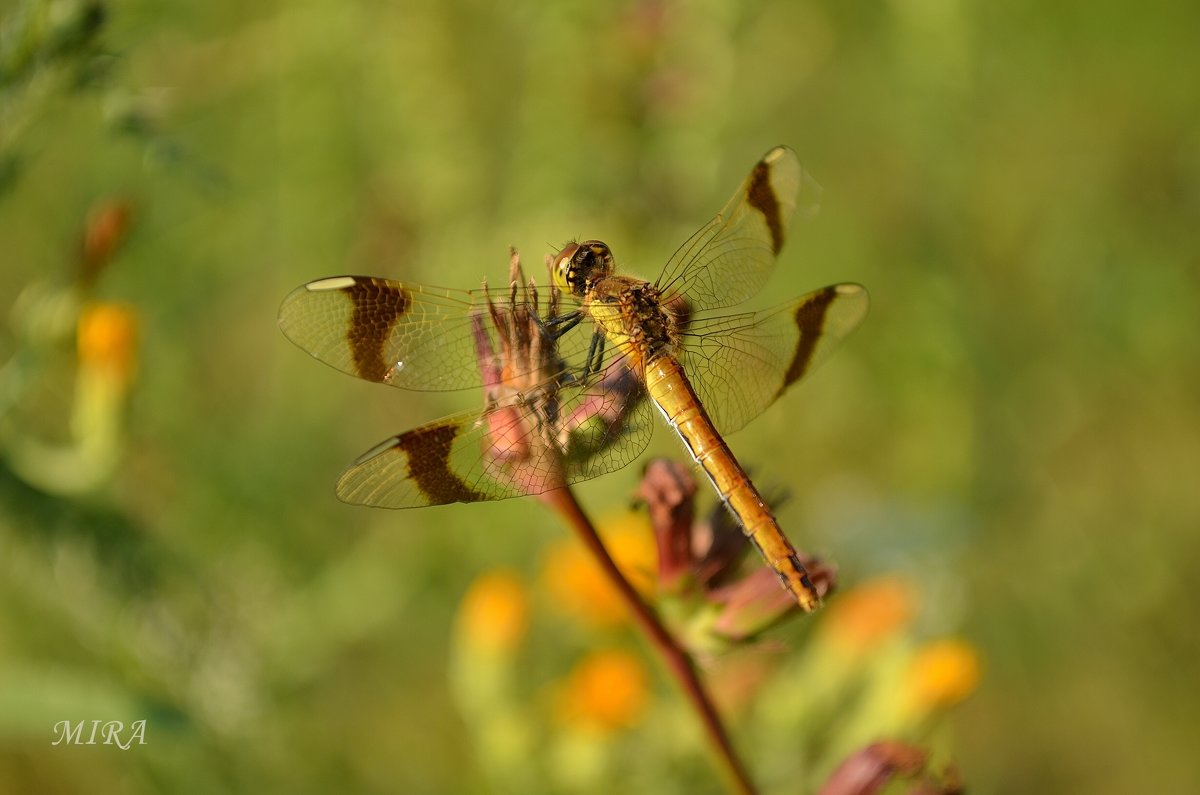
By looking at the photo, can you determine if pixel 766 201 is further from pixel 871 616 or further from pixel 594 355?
pixel 871 616

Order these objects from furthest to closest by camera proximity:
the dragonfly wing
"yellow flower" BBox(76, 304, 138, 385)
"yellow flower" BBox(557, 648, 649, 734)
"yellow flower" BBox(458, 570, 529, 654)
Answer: "yellow flower" BBox(458, 570, 529, 654) < "yellow flower" BBox(557, 648, 649, 734) < "yellow flower" BBox(76, 304, 138, 385) < the dragonfly wing

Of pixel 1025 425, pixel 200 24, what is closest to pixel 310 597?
pixel 200 24

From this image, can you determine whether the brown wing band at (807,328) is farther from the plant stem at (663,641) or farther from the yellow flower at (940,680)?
the yellow flower at (940,680)

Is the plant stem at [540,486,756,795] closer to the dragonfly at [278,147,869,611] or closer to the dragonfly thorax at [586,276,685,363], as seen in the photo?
the dragonfly at [278,147,869,611]

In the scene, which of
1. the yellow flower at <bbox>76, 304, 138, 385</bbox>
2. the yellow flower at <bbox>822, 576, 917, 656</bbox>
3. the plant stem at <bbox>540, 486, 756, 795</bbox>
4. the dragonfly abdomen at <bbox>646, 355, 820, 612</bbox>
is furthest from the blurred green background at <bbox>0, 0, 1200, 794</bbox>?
the plant stem at <bbox>540, 486, 756, 795</bbox>

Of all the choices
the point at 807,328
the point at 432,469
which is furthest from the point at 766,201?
the point at 432,469

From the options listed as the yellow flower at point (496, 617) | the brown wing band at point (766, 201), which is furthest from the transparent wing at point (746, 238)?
the yellow flower at point (496, 617)
